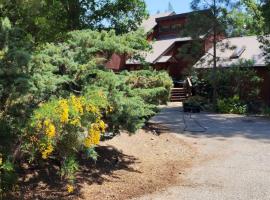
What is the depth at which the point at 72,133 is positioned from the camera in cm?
607

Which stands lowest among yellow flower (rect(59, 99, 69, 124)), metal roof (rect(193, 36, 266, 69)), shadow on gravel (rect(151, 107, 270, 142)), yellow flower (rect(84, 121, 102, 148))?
shadow on gravel (rect(151, 107, 270, 142))

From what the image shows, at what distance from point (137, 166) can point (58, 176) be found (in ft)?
6.53

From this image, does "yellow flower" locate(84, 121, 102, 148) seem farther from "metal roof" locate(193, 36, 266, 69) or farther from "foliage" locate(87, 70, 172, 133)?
"metal roof" locate(193, 36, 266, 69)

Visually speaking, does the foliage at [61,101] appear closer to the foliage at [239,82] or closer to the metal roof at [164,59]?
the foliage at [239,82]

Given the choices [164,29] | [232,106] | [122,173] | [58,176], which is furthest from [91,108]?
[164,29]

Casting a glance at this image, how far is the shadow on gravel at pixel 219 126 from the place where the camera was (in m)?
14.1

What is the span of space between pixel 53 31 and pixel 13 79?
7.95m

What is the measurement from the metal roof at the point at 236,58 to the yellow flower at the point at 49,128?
1970 cm

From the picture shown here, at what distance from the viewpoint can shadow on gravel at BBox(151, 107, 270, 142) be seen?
14.1 m

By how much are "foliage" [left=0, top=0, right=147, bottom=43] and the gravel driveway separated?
14.1ft

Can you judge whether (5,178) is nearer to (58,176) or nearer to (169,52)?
(58,176)

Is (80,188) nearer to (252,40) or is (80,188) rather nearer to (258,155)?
(258,155)

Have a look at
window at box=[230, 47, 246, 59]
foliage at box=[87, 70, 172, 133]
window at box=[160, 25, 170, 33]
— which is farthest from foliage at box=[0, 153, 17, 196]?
window at box=[160, 25, 170, 33]

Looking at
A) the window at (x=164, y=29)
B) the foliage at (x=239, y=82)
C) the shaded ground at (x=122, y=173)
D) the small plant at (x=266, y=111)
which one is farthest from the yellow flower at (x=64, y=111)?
the window at (x=164, y=29)
